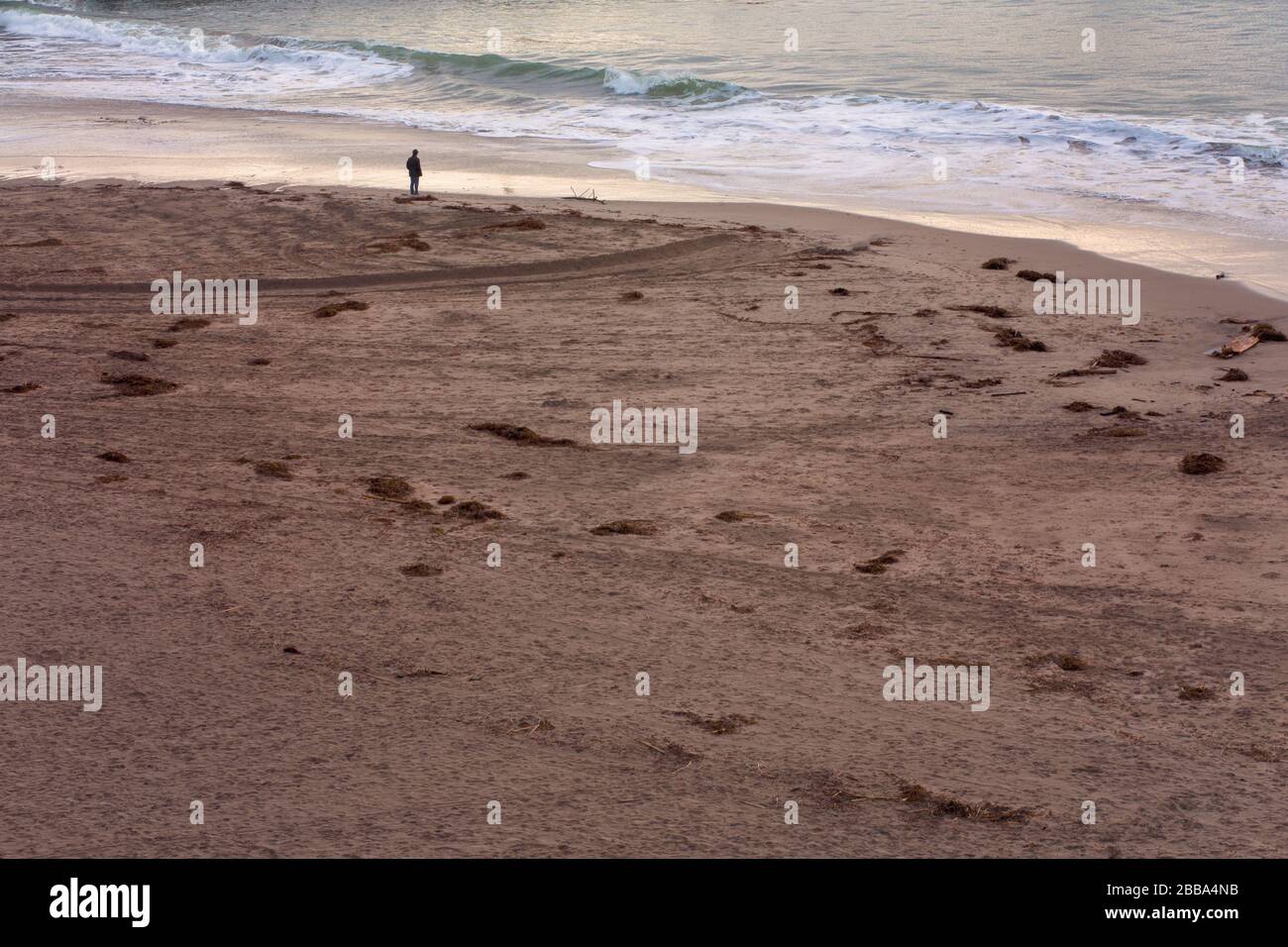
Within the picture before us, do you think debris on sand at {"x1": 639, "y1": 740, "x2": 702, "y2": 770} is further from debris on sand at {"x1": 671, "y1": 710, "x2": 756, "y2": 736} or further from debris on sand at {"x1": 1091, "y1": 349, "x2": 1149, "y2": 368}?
debris on sand at {"x1": 1091, "y1": 349, "x2": 1149, "y2": 368}

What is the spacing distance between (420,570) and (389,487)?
4.88 ft

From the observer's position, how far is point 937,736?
6.06 metres

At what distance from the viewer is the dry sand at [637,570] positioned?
5.51 metres

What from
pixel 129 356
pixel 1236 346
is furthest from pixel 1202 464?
pixel 129 356

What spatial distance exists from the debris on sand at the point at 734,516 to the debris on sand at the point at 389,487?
7.23ft

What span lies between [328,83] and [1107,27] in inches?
919

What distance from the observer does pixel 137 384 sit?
36.7 ft

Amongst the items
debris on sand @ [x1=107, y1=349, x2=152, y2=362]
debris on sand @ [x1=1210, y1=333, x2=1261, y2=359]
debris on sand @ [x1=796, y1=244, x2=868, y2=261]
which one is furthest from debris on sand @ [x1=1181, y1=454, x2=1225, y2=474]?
debris on sand @ [x1=107, y1=349, x2=152, y2=362]

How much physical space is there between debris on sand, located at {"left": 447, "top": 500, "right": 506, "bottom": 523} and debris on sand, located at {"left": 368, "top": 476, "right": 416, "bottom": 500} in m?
0.45

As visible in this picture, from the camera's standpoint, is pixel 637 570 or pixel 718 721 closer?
pixel 718 721

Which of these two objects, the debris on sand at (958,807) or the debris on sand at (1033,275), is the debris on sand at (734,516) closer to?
the debris on sand at (958,807)

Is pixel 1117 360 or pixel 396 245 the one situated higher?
pixel 396 245

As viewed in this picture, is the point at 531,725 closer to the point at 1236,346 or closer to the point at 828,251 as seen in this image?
the point at 1236,346
